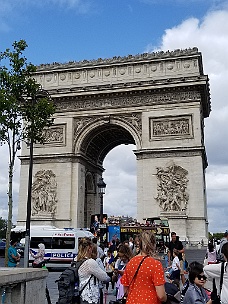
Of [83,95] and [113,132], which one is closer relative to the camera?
[83,95]

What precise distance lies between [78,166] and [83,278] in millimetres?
26954

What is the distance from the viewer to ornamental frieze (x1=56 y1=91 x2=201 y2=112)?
102 ft

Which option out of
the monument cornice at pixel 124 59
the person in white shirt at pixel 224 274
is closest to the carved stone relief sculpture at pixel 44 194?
the monument cornice at pixel 124 59

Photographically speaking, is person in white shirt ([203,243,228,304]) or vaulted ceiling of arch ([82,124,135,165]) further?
vaulted ceiling of arch ([82,124,135,165])

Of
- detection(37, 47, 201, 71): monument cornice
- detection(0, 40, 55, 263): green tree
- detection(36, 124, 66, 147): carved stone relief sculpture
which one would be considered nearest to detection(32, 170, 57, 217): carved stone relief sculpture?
detection(36, 124, 66, 147): carved stone relief sculpture

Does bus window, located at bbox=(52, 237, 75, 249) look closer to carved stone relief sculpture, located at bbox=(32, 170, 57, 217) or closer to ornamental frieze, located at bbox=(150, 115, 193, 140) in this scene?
carved stone relief sculpture, located at bbox=(32, 170, 57, 217)

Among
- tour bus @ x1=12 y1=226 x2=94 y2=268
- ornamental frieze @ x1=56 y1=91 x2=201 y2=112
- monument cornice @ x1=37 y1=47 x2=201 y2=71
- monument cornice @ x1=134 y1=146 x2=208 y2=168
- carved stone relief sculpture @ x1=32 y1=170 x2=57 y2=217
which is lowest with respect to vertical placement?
tour bus @ x1=12 y1=226 x2=94 y2=268

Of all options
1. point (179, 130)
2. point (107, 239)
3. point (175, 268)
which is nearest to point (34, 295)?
point (175, 268)

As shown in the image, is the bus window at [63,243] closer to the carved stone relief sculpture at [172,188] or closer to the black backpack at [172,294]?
the carved stone relief sculpture at [172,188]

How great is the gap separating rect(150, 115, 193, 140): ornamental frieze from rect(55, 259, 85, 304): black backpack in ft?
84.2

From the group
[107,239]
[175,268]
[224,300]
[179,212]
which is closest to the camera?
[224,300]

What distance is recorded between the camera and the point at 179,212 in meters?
28.7

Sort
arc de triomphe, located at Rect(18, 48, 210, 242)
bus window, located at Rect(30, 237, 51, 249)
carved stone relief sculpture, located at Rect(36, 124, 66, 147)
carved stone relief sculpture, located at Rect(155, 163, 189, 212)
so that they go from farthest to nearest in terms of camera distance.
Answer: carved stone relief sculpture, located at Rect(36, 124, 66, 147)
arc de triomphe, located at Rect(18, 48, 210, 242)
carved stone relief sculpture, located at Rect(155, 163, 189, 212)
bus window, located at Rect(30, 237, 51, 249)

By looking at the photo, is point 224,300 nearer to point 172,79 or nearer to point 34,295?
point 34,295
